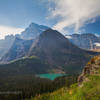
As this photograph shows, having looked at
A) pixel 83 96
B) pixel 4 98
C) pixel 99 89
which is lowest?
pixel 4 98

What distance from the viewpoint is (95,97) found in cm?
950

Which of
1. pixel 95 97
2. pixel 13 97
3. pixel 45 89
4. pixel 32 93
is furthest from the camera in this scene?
pixel 45 89

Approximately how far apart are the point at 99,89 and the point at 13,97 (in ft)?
364

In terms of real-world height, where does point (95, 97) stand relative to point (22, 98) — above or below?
above

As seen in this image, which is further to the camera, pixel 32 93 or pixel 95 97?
pixel 32 93

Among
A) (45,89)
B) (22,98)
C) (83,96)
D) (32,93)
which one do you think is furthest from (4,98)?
(83,96)

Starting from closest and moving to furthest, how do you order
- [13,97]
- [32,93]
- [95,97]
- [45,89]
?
[95,97]
[13,97]
[32,93]
[45,89]

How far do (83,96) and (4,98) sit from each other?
11491 cm

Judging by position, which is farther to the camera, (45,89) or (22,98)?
(45,89)

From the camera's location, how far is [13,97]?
102000 millimetres

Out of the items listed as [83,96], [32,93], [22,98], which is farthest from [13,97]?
[83,96]

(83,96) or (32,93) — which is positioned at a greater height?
(83,96)

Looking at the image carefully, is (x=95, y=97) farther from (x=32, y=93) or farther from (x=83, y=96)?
(x=32, y=93)

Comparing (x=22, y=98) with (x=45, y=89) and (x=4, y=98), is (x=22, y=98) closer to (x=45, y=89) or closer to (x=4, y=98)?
(x=4, y=98)
